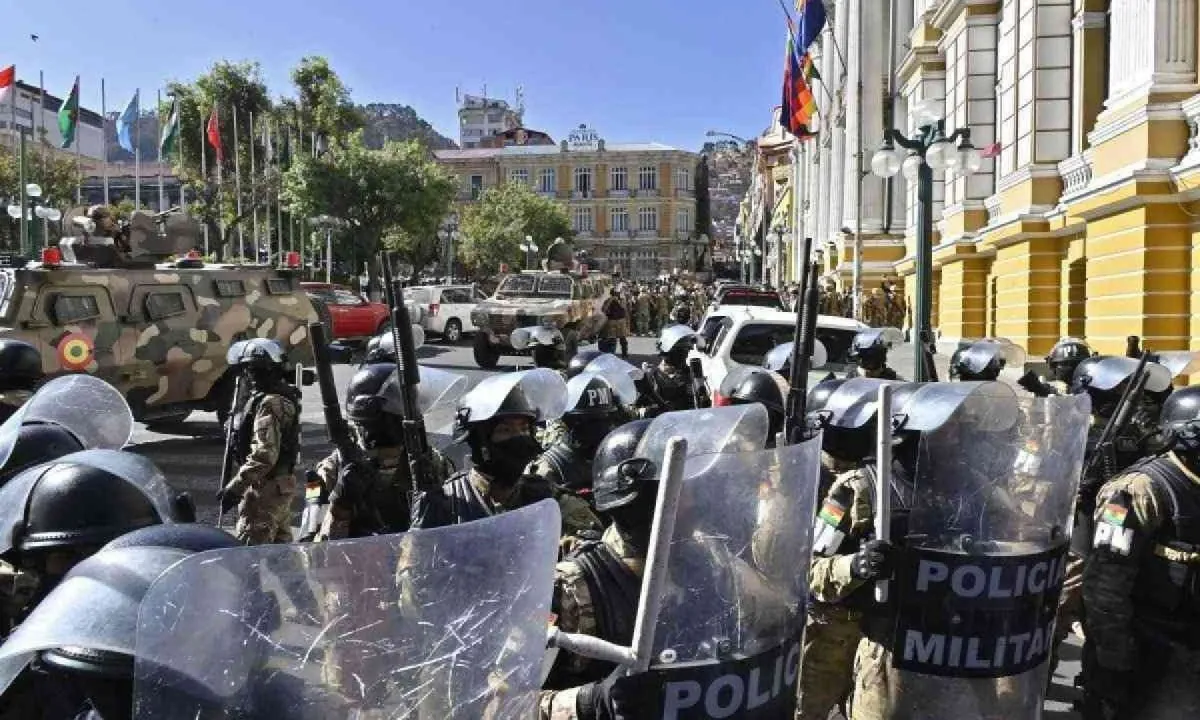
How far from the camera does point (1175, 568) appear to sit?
317 cm

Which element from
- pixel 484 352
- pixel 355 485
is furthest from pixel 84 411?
pixel 484 352

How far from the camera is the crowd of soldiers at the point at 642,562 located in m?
1.53

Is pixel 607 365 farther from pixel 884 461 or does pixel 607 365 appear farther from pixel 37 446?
pixel 884 461

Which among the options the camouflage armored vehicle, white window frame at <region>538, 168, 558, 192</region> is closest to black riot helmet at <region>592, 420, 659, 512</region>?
the camouflage armored vehicle

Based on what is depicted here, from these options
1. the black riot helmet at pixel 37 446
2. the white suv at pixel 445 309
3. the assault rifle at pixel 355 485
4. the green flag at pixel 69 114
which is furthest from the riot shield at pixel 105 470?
the green flag at pixel 69 114

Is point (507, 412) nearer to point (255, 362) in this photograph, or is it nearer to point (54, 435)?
point (54, 435)

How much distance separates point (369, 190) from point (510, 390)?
122 ft

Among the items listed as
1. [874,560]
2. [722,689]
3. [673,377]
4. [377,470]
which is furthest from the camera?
[673,377]

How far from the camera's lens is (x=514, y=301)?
A: 22.5m

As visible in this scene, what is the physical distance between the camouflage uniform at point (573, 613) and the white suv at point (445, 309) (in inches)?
998

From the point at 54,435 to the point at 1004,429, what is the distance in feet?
9.69

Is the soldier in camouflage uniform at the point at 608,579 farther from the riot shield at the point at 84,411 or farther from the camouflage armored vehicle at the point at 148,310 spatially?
the camouflage armored vehicle at the point at 148,310

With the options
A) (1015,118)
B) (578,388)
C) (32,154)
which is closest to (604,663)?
(578,388)

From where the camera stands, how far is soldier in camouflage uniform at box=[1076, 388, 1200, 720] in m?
3.19
